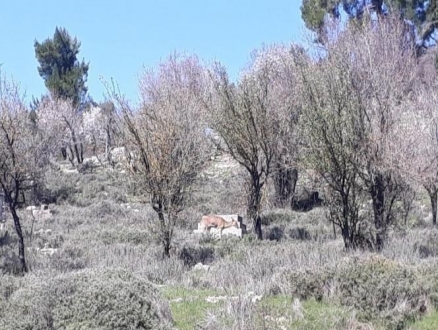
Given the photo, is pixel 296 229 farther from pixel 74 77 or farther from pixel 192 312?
pixel 74 77

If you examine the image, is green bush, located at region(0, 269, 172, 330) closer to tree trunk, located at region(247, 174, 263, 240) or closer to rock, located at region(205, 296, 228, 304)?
rock, located at region(205, 296, 228, 304)

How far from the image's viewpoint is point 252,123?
1761 centimetres

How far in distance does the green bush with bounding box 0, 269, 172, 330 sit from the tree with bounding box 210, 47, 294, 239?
1040cm

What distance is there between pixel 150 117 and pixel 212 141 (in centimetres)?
289

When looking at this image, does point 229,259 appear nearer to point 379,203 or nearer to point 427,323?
point 379,203

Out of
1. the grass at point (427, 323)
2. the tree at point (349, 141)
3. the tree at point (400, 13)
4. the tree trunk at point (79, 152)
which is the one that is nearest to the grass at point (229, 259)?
the grass at point (427, 323)

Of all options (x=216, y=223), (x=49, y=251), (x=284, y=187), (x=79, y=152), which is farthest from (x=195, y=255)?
(x=79, y=152)

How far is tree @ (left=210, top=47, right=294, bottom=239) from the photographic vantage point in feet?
57.7

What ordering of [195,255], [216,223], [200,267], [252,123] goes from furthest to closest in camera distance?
[216,223], [252,123], [195,255], [200,267]

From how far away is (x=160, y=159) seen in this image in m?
15.4

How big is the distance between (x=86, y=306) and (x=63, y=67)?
5120 cm

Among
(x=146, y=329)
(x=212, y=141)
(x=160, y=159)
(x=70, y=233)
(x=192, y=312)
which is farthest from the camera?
(x=70, y=233)

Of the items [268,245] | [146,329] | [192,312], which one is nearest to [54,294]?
[146,329]

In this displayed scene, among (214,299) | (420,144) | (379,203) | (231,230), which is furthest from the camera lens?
(231,230)
